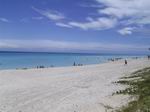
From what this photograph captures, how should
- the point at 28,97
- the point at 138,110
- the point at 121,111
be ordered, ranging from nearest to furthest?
1. the point at 138,110
2. the point at 121,111
3. the point at 28,97

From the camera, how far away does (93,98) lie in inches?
725

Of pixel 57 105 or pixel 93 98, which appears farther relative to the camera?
pixel 93 98

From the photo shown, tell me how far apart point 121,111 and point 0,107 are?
7.76 meters

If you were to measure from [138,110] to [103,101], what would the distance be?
4.67 meters

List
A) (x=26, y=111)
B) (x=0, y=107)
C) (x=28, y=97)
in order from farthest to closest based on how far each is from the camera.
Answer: (x=28, y=97)
(x=0, y=107)
(x=26, y=111)

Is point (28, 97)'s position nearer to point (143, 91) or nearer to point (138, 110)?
point (143, 91)

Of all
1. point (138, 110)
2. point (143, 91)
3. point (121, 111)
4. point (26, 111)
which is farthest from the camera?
point (143, 91)

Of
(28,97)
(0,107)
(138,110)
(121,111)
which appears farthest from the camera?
(28,97)

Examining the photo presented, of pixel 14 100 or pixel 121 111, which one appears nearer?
pixel 121 111

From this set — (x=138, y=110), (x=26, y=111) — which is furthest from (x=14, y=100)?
(x=138, y=110)

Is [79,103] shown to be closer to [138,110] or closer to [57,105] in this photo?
[57,105]

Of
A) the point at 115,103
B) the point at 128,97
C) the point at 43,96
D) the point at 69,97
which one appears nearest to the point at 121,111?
the point at 115,103

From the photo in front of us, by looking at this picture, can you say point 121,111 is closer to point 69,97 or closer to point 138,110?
point 138,110

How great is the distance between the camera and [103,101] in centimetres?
1689
